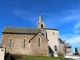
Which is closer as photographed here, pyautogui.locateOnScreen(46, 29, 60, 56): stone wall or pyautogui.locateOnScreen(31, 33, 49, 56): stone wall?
pyautogui.locateOnScreen(31, 33, 49, 56): stone wall

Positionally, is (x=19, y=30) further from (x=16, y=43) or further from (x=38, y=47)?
(x=38, y=47)

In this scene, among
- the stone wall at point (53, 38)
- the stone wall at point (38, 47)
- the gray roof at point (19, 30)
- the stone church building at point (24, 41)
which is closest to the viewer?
the stone wall at point (38, 47)

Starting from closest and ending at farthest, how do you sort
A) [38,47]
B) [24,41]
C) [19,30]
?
[38,47] → [24,41] → [19,30]

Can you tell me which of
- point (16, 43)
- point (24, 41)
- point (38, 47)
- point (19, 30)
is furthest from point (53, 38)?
point (16, 43)

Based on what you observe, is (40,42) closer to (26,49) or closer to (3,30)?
(26,49)

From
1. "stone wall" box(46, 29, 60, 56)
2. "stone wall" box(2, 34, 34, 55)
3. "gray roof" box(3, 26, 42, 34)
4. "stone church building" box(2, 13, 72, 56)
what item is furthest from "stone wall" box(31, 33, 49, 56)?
"stone wall" box(46, 29, 60, 56)

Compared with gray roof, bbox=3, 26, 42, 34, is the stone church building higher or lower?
lower

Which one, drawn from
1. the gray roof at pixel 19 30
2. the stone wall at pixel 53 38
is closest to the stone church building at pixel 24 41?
the gray roof at pixel 19 30

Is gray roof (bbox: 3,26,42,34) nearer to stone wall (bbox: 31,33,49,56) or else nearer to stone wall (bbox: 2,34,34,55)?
stone wall (bbox: 2,34,34,55)

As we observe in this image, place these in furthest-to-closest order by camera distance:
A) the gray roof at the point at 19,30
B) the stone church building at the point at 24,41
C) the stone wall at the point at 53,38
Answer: the stone wall at the point at 53,38 < the gray roof at the point at 19,30 < the stone church building at the point at 24,41

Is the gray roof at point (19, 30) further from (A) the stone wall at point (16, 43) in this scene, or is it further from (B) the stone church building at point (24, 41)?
(A) the stone wall at point (16, 43)

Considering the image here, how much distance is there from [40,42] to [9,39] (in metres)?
10.9

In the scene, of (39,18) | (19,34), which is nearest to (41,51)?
(19,34)

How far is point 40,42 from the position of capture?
45.2 m
